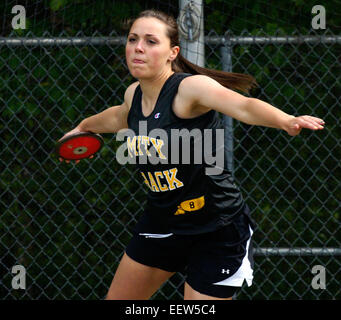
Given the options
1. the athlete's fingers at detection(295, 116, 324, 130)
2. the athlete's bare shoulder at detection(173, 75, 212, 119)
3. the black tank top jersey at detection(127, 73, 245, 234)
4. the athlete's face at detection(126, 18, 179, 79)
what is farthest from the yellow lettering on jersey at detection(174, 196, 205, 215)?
the athlete's fingers at detection(295, 116, 324, 130)

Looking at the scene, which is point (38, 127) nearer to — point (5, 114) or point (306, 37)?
point (5, 114)

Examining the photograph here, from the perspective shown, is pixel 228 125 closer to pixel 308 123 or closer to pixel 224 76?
pixel 224 76

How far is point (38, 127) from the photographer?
4.41 metres

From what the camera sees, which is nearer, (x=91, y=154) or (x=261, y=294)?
(x=91, y=154)

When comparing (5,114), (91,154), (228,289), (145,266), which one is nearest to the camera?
(228,289)

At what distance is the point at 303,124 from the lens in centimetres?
249

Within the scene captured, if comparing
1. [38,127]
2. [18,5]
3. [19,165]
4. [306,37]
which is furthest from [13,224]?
[306,37]

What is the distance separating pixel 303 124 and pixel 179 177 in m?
0.79

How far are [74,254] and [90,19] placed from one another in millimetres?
1700

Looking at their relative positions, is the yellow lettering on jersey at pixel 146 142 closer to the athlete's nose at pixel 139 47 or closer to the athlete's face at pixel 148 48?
the athlete's face at pixel 148 48

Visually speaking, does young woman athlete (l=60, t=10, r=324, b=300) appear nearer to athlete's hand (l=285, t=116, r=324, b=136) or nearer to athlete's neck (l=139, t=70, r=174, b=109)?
athlete's neck (l=139, t=70, r=174, b=109)

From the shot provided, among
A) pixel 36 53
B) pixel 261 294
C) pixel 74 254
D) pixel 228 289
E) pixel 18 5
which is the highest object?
pixel 18 5

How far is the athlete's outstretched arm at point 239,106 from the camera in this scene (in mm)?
2536

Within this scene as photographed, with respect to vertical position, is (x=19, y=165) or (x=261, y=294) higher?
(x=19, y=165)
